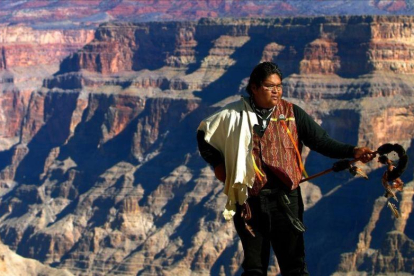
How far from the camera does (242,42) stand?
120438 millimetres

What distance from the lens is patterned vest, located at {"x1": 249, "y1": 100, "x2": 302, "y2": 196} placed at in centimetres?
1396

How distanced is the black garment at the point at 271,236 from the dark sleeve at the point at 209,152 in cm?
45

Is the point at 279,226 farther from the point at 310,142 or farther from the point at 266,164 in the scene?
the point at 310,142

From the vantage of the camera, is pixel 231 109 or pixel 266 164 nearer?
pixel 266 164

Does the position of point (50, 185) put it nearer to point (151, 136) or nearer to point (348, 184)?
point (151, 136)

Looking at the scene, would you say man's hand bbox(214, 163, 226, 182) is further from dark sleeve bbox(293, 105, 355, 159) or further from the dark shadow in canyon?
the dark shadow in canyon

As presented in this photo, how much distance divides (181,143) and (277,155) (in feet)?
327

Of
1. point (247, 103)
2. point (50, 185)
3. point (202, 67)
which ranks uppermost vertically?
point (247, 103)

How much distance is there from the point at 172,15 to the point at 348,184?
325 ft

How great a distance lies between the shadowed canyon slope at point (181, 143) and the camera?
90438 mm

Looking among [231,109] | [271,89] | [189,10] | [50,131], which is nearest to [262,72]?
[271,89]

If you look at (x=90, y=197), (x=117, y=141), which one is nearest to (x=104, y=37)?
(x=117, y=141)

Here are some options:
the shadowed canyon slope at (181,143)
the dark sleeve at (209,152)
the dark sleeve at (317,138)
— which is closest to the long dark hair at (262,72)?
the dark sleeve at (317,138)

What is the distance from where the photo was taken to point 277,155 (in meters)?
14.0
